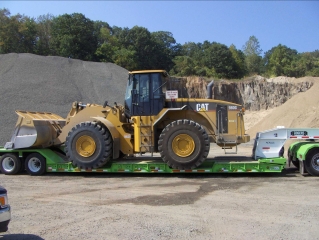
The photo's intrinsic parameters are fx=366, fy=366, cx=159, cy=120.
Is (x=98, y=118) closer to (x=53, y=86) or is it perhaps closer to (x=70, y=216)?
(x=70, y=216)

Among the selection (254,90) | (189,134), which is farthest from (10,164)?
(254,90)

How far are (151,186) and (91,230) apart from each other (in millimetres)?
3838

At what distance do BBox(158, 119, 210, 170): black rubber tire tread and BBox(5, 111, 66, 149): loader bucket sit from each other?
3.93 meters

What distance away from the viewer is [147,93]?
11.1 m

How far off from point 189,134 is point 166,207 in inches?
129

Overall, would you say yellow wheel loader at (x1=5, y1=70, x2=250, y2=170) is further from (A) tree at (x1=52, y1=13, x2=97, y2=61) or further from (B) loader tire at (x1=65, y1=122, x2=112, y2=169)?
(A) tree at (x1=52, y1=13, x2=97, y2=61)

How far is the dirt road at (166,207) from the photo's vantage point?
586 cm

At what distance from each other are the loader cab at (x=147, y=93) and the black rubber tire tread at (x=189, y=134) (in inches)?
34.8

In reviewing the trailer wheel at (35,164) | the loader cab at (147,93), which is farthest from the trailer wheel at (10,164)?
the loader cab at (147,93)

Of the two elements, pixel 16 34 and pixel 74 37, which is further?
pixel 74 37

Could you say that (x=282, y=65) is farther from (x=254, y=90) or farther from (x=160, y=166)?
(x=160, y=166)

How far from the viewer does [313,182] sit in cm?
978

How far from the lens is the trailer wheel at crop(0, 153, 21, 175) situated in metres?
12.1

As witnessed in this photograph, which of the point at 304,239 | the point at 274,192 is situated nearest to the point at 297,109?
the point at 274,192
